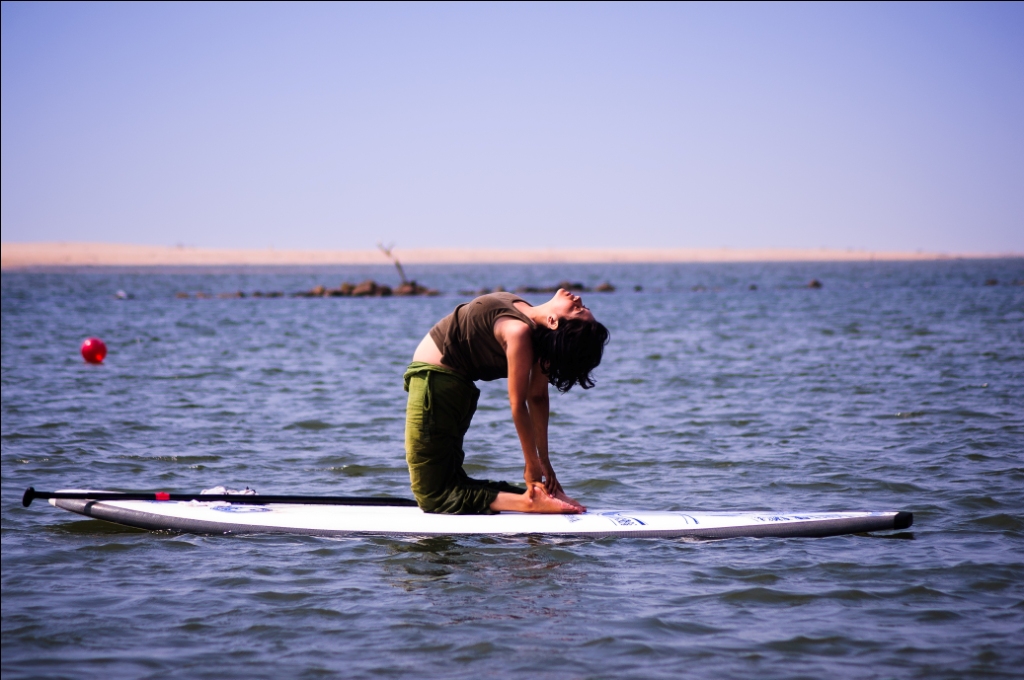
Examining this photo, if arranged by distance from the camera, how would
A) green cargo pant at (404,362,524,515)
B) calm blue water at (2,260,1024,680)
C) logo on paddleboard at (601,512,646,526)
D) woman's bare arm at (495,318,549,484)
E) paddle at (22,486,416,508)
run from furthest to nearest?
paddle at (22,486,416,508) → logo on paddleboard at (601,512,646,526) → green cargo pant at (404,362,524,515) → woman's bare arm at (495,318,549,484) → calm blue water at (2,260,1024,680)

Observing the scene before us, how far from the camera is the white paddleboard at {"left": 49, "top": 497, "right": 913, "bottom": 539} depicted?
6.70 meters

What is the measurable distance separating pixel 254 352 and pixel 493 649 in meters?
19.8

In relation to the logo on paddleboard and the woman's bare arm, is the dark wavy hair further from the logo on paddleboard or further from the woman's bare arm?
the logo on paddleboard

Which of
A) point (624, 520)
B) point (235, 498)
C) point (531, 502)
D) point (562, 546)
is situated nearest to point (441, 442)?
point (531, 502)

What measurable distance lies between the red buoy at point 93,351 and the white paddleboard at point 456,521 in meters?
14.5

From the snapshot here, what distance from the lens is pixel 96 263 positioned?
160000 mm

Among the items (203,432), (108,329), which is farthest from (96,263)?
(203,432)

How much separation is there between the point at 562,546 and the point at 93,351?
1671 cm

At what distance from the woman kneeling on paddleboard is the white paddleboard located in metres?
0.14

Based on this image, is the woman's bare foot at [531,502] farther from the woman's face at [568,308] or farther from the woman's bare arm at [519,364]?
the woman's face at [568,308]

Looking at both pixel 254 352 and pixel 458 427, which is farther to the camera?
pixel 254 352

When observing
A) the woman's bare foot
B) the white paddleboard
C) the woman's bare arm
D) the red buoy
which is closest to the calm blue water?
the white paddleboard

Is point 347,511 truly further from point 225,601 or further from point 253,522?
point 225,601

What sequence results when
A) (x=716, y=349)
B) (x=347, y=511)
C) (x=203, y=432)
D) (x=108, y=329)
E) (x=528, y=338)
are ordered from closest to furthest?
1. (x=528, y=338)
2. (x=347, y=511)
3. (x=203, y=432)
4. (x=716, y=349)
5. (x=108, y=329)
